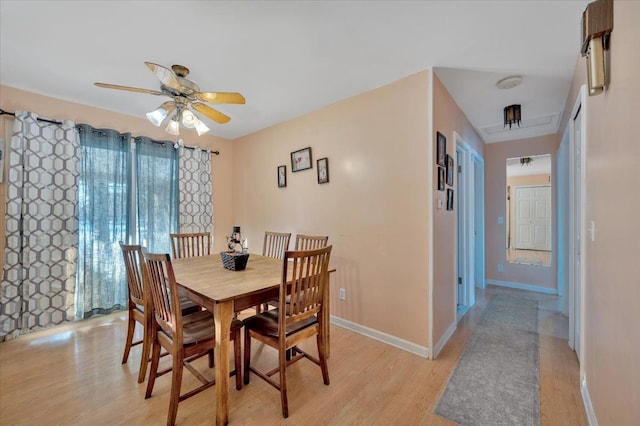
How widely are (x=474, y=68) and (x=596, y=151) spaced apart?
1144 millimetres

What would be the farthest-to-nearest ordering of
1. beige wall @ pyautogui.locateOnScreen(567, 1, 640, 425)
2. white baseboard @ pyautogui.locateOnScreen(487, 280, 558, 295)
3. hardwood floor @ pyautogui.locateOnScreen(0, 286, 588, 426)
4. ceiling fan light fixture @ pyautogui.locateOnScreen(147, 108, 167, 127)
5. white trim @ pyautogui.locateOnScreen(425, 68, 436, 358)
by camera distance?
white baseboard @ pyautogui.locateOnScreen(487, 280, 558, 295) → white trim @ pyautogui.locateOnScreen(425, 68, 436, 358) → ceiling fan light fixture @ pyautogui.locateOnScreen(147, 108, 167, 127) → hardwood floor @ pyautogui.locateOnScreen(0, 286, 588, 426) → beige wall @ pyautogui.locateOnScreen(567, 1, 640, 425)

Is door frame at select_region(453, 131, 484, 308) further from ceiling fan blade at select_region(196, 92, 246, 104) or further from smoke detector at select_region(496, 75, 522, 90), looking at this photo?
ceiling fan blade at select_region(196, 92, 246, 104)

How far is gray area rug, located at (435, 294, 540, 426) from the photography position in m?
1.62

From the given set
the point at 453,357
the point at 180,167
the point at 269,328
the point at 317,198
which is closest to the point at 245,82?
the point at 317,198

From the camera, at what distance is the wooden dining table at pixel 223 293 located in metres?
1.48

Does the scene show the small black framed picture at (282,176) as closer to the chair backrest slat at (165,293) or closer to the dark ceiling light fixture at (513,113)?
the chair backrest slat at (165,293)

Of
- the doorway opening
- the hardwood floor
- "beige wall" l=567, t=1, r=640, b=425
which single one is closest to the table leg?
the hardwood floor

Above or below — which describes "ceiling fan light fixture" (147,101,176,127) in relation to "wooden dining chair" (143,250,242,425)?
above

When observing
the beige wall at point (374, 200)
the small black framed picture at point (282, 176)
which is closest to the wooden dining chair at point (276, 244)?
the beige wall at point (374, 200)

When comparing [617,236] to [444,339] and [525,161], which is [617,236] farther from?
[525,161]

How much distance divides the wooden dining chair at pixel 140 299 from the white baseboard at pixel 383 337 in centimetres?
151

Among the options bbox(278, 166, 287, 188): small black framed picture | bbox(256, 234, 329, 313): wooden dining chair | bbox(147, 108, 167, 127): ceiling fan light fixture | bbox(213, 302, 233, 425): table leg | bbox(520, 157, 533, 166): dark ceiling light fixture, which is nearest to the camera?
bbox(213, 302, 233, 425): table leg

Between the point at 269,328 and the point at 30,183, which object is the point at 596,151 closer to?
the point at 269,328

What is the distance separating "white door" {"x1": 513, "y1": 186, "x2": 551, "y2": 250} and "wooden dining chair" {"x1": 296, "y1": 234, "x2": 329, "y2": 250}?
344 cm
